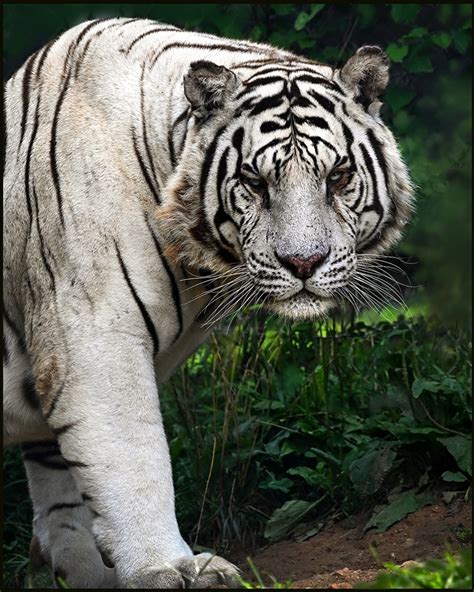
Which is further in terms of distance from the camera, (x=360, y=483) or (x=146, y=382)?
(x=360, y=483)

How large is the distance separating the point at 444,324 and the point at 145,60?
2.68m

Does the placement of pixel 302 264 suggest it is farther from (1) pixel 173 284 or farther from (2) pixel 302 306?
(1) pixel 173 284

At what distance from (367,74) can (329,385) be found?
7.01 ft

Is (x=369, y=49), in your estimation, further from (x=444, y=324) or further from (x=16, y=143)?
(x=444, y=324)

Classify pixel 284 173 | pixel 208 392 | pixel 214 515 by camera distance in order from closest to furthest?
pixel 284 173 < pixel 214 515 < pixel 208 392

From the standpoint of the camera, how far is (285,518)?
5465 mm

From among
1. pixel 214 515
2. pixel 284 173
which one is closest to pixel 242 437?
pixel 214 515

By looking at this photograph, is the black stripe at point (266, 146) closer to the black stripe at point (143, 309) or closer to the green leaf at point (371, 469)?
the black stripe at point (143, 309)

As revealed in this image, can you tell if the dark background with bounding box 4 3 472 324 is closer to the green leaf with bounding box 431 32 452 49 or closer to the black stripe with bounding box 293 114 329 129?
the green leaf with bounding box 431 32 452 49

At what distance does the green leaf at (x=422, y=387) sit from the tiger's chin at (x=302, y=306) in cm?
104

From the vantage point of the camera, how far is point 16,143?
4.48m

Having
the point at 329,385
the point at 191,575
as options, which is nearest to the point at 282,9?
the point at 329,385

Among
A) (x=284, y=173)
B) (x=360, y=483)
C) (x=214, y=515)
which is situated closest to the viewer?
(x=284, y=173)

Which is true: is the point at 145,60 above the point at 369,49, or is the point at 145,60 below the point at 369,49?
below
